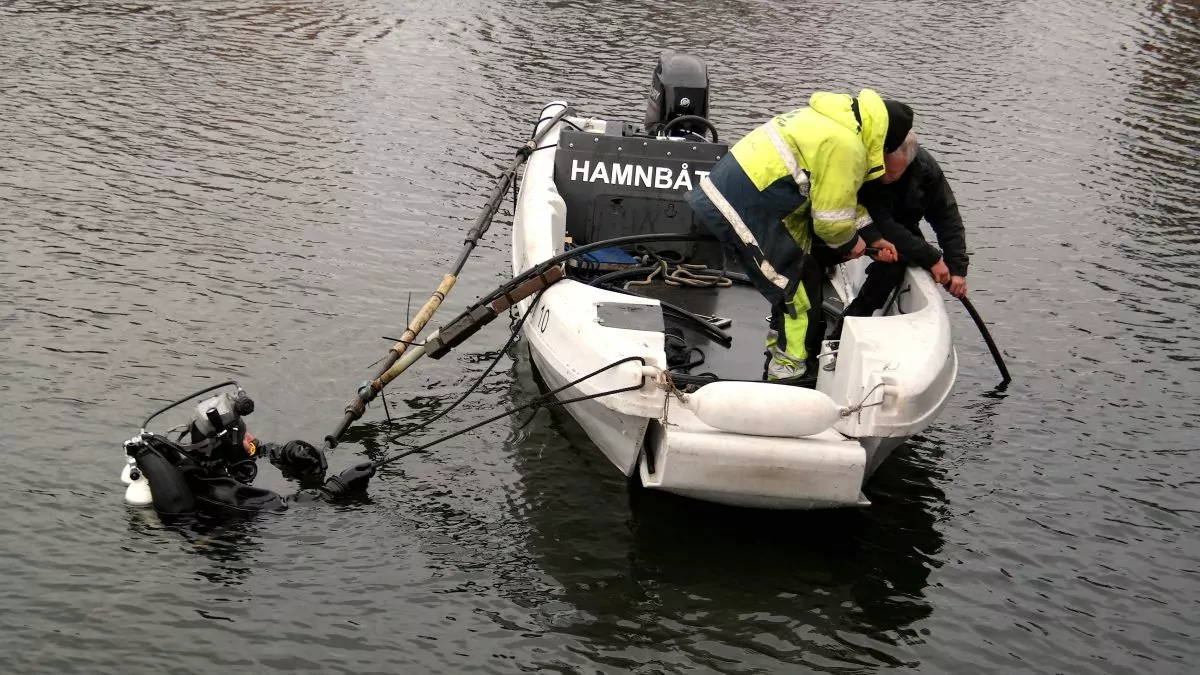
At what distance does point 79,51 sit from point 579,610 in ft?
38.0

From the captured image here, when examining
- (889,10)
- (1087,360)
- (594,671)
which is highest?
(889,10)

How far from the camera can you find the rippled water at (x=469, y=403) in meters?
5.68

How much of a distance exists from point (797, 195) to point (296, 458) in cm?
289

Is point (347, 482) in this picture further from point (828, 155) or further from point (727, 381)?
point (828, 155)

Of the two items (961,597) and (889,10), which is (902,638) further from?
(889,10)

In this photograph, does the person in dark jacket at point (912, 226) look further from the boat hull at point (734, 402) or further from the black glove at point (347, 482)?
the black glove at point (347, 482)

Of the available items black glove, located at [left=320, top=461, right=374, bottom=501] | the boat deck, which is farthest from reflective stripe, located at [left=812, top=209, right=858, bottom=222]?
black glove, located at [left=320, top=461, right=374, bottom=501]

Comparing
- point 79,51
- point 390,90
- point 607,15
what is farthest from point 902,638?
point 607,15

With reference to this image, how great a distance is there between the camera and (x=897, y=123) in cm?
628

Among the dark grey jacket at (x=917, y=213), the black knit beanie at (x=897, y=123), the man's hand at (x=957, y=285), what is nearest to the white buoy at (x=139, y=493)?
the dark grey jacket at (x=917, y=213)

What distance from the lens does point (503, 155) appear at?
12.6 m

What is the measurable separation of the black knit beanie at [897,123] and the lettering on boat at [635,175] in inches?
89.3

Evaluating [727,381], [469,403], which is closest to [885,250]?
[727,381]

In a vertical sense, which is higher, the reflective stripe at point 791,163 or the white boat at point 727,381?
the reflective stripe at point 791,163
